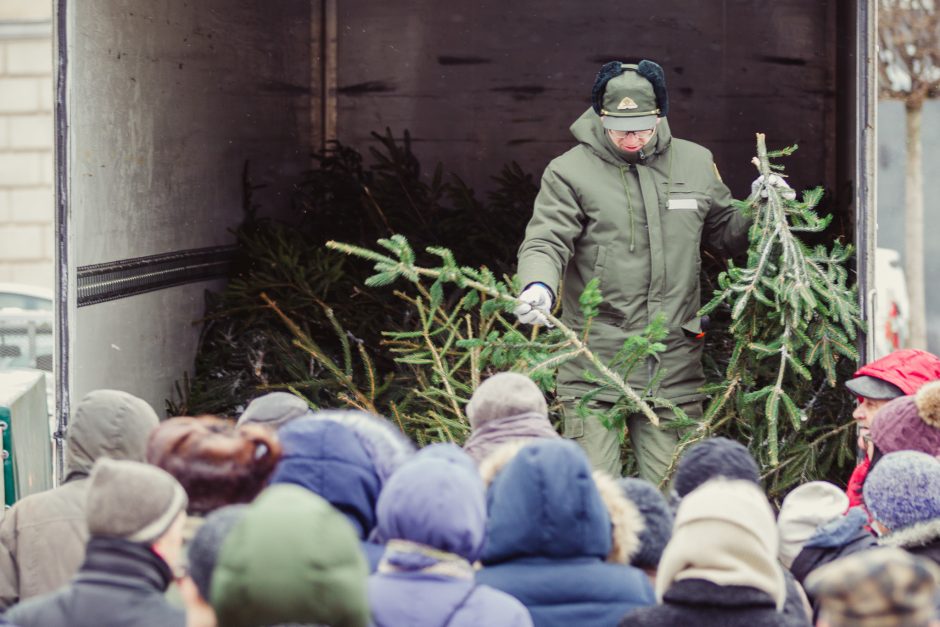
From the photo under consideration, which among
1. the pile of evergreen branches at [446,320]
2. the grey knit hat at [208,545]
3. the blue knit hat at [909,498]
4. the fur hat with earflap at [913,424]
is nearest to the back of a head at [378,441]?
the grey knit hat at [208,545]

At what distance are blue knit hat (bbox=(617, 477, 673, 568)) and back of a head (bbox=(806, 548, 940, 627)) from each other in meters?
0.98

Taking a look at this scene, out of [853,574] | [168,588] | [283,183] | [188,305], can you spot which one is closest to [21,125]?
[283,183]

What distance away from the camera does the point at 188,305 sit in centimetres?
681

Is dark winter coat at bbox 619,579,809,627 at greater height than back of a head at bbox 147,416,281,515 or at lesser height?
lesser

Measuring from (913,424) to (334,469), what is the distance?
175 centimetres

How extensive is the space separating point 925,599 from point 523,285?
8.66 feet

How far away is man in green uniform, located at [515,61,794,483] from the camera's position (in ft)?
16.2

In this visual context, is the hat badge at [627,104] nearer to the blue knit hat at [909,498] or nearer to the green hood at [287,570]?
the blue knit hat at [909,498]

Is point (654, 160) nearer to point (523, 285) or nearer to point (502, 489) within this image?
point (523, 285)

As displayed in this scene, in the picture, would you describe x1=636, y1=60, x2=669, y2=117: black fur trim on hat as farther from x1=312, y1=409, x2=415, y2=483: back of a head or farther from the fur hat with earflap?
x1=312, y1=409, x2=415, y2=483: back of a head

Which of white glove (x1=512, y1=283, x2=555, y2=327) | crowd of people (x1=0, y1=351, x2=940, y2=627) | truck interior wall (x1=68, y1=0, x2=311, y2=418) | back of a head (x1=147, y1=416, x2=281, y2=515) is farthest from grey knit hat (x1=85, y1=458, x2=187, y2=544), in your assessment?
truck interior wall (x1=68, y1=0, x2=311, y2=418)

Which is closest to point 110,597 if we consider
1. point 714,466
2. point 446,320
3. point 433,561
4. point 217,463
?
point 217,463

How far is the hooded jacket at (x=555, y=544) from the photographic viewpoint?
2.88m

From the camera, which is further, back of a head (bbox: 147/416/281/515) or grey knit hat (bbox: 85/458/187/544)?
back of a head (bbox: 147/416/281/515)
